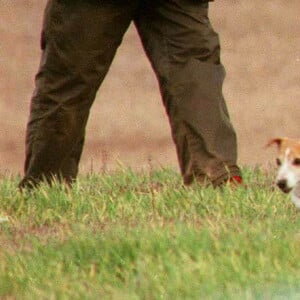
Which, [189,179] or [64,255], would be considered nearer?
[64,255]

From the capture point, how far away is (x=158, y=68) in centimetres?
715

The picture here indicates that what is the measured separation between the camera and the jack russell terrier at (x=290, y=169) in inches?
253

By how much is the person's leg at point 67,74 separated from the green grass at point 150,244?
1.18 feet

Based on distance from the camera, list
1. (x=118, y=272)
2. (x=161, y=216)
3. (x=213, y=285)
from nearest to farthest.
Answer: (x=213, y=285) < (x=118, y=272) < (x=161, y=216)

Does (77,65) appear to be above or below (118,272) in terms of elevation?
above

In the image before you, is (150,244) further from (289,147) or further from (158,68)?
(158,68)

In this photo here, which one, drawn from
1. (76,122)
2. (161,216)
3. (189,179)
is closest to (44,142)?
(76,122)

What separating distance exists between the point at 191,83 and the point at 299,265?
2.00 metres

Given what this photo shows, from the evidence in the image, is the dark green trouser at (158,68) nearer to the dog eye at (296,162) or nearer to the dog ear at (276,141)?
the dog ear at (276,141)

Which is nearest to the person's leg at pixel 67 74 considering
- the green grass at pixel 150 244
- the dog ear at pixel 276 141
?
the green grass at pixel 150 244

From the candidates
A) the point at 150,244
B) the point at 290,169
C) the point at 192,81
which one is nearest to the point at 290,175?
the point at 290,169

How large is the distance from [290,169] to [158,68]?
977 mm

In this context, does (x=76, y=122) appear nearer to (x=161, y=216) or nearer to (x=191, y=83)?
(x=191, y=83)

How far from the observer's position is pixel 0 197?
698cm
